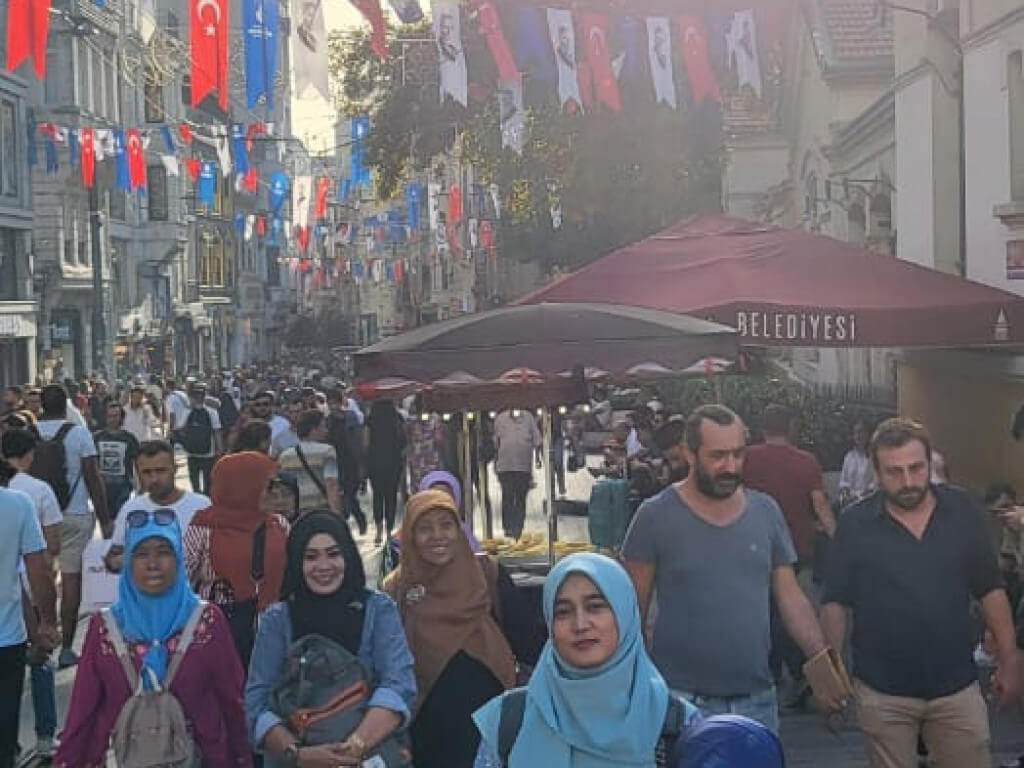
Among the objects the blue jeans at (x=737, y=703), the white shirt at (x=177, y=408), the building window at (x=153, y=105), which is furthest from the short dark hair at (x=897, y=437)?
the building window at (x=153, y=105)

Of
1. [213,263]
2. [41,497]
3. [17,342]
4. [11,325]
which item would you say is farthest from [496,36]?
[213,263]

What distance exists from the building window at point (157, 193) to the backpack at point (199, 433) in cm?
3564

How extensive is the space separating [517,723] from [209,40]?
11902 mm

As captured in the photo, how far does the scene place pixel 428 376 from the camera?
8.34m

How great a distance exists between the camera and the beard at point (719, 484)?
17.2ft

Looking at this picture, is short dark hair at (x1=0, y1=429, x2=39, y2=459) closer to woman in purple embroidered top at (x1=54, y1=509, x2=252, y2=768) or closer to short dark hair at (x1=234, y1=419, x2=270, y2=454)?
short dark hair at (x1=234, y1=419, x2=270, y2=454)

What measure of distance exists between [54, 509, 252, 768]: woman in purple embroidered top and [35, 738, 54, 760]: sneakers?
114 inches

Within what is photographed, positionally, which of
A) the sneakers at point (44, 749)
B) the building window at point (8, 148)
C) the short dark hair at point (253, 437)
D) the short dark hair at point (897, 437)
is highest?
the building window at point (8, 148)

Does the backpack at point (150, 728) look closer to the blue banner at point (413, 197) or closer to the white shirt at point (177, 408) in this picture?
the white shirt at point (177, 408)

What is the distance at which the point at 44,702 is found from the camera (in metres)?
7.75

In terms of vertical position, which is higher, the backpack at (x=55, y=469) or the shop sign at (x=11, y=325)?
the shop sign at (x=11, y=325)

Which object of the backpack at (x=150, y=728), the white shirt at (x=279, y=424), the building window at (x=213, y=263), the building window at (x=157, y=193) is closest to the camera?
the backpack at (x=150, y=728)

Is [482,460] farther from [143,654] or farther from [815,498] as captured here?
[143,654]

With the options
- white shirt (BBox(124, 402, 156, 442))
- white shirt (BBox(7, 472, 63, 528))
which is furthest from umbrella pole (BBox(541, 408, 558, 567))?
white shirt (BBox(124, 402, 156, 442))
